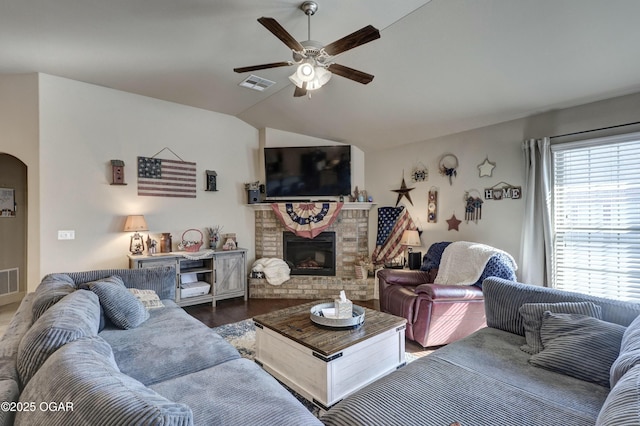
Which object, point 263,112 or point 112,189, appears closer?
point 112,189

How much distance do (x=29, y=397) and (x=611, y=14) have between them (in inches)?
152

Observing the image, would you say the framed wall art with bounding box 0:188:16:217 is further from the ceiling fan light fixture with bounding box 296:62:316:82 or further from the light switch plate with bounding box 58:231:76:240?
the ceiling fan light fixture with bounding box 296:62:316:82

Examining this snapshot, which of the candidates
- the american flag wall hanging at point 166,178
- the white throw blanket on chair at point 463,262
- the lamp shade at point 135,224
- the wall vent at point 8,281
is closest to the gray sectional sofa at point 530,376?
the white throw blanket on chair at point 463,262

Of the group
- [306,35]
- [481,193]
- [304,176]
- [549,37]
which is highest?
[306,35]

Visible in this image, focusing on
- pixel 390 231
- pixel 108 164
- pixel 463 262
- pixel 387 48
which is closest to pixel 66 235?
pixel 108 164

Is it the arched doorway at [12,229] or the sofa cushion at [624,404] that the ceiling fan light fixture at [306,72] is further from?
the arched doorway at [12,229]

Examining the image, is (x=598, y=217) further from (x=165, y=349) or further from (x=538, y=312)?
(x=165, y=349)

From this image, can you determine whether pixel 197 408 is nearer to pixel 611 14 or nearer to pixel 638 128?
pixel 611 14

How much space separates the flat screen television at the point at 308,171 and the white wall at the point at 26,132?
2.83m

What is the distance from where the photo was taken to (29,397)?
1.07m

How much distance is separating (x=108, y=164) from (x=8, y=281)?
8.43ft

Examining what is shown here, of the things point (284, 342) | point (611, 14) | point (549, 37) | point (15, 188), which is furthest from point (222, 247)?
point (611, 14)

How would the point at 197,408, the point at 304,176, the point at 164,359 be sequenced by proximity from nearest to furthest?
the point at 197,408
the point at 164,359
the point at 304,176

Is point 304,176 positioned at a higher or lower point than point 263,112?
lower
